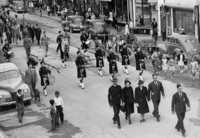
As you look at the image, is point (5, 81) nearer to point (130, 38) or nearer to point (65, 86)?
point (65, 86)

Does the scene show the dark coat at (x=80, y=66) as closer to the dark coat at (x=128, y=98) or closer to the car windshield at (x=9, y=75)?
the car windshield at (x=9, y=75)

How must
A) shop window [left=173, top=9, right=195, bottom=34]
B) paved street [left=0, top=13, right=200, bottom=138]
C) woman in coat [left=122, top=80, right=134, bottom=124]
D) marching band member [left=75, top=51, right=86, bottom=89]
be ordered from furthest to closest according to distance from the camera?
shop window [left=173, top=9, right=195, bottom=34] < marching band member [left=75, top=51, right=86, bottom=89] < woman in coat [left=122, top=80, right=134, bottom=124] < paved street [left=0, top=13, right=200, bottom=138]

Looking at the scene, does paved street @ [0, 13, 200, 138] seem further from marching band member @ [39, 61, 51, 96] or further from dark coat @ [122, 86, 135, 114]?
marching band member @ [39, 61, 51, 96]

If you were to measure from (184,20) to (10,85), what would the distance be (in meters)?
20.3

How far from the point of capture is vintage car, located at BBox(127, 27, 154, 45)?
32500 millimetres

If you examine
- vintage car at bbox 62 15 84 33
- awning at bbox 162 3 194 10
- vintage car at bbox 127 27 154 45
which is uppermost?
awning at bbox 162 3 194 10

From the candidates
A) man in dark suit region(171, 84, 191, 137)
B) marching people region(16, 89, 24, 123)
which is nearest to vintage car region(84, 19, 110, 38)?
marching people region(16, 89, 24, 123)

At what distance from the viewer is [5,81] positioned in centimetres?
2069

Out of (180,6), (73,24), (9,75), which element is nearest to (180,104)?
(9,75)

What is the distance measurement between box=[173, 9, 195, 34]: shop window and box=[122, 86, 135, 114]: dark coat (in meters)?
20.3

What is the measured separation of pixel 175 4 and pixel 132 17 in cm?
1025

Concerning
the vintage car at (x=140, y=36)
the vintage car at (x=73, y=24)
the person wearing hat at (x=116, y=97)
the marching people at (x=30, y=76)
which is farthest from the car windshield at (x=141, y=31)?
the person wearing hat at (x=116, y=97)

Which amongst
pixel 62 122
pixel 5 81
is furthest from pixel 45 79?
pixel 62 122

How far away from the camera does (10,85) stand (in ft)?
66.3
